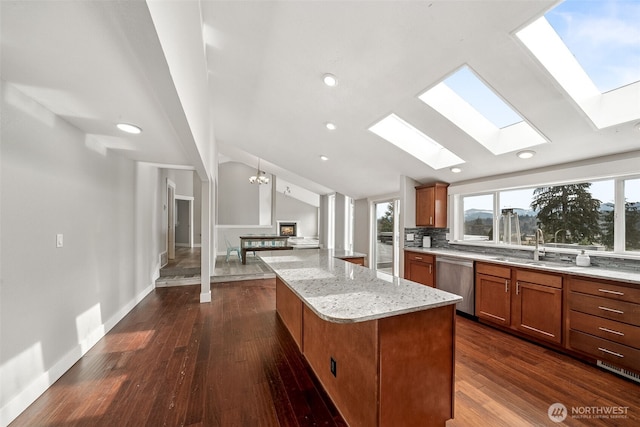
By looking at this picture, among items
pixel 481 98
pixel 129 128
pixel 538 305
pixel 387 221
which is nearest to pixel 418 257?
pixel 538 305

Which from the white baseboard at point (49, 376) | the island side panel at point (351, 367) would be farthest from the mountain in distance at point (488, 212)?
the white baseboard at point (49, 376)

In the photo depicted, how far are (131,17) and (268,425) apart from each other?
2112 millimetres

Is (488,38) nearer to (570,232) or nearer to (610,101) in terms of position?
(610,101)

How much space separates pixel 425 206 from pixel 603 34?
280cm

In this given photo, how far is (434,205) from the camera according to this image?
4.18 meters

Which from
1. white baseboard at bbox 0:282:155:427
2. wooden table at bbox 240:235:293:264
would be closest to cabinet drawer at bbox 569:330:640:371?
white baseboard at bbox 0:282:155:427

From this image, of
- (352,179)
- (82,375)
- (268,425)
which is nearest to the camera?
(268,425)

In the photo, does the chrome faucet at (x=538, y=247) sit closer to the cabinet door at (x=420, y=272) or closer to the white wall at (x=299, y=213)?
the cabinet door at (x=420, y=272)

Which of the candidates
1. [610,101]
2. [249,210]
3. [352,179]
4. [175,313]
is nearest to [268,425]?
[175,313]

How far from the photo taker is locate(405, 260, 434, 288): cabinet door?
3.96 metres

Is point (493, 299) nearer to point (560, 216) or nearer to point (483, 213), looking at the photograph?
point (560, 216)

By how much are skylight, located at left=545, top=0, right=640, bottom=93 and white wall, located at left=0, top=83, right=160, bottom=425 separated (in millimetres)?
3686

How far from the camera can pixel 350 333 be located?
1516 millimetres

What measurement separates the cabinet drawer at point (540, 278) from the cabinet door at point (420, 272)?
4.13ft
